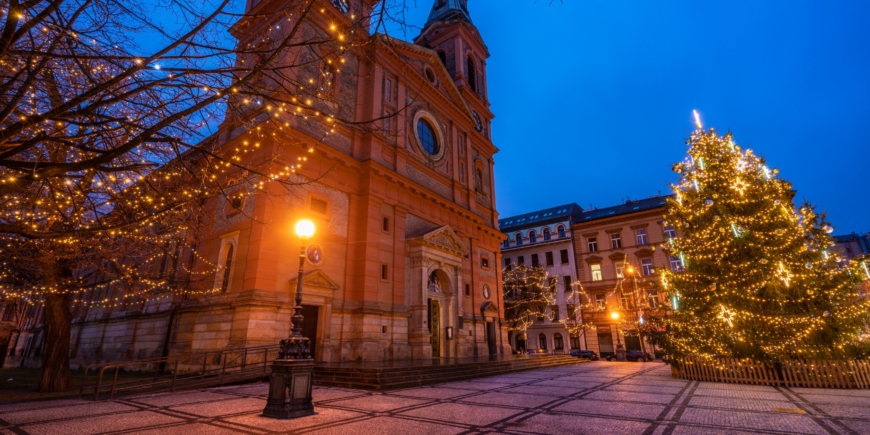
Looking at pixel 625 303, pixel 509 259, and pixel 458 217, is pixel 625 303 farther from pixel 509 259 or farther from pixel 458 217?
pixel 458 217

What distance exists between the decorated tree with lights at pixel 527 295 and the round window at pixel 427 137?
21061 millimetres

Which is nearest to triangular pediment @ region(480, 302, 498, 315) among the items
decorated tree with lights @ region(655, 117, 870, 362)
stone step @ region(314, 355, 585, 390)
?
stone step @ region(314, 355, 585, 390)

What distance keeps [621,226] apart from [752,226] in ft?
90.9

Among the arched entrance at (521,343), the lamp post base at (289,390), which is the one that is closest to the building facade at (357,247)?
the lamp post base at (289,390)

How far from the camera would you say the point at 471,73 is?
33.1 metres

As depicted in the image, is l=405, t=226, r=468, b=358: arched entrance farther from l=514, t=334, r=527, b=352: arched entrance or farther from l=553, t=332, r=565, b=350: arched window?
l=514, t=334, r=527, b=352: arched entrance

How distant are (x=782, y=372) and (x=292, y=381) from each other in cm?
1414

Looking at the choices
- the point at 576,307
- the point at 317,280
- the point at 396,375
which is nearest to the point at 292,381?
the point at 396,375

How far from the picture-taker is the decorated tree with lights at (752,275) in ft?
39.0

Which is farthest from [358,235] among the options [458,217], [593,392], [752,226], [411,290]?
[752,226]

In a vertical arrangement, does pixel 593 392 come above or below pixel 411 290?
below

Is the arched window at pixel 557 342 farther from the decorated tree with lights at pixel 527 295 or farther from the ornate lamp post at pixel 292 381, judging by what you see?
the ornate lamp post at pixel 292 381

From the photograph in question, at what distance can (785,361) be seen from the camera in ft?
38.8

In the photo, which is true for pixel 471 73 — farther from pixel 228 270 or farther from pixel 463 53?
pixel 228 270
